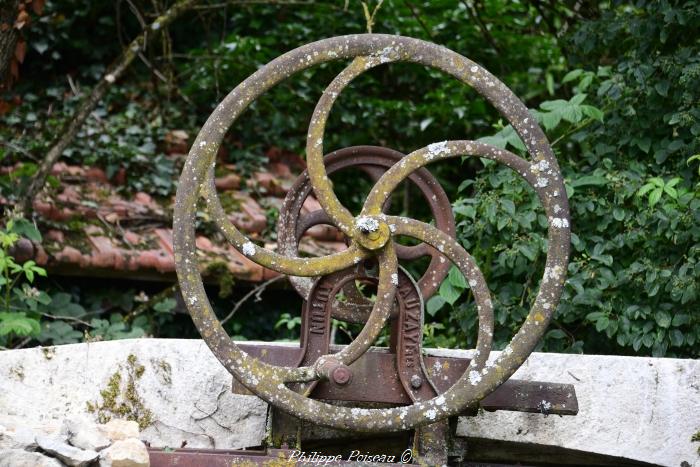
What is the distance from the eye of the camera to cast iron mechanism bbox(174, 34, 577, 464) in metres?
2.36

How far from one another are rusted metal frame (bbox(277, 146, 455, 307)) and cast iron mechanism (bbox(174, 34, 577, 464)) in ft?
0.81

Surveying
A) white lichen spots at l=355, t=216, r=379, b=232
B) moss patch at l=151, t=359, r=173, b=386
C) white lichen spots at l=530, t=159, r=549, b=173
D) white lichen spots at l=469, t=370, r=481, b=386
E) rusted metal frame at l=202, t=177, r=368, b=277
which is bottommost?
moss patch at l=151, t=359, r=173, b=386

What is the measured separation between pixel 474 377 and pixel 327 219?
637 mm

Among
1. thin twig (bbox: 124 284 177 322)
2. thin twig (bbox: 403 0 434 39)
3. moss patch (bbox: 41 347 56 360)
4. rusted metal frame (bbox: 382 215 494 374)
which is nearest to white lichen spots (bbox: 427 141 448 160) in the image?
rusted metal frame (bbox: 382 215 494 374)

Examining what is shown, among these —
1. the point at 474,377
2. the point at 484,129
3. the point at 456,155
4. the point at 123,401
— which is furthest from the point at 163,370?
the point at 484,129

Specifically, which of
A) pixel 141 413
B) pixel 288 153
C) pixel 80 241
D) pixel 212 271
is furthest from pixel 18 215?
pixel 288 153

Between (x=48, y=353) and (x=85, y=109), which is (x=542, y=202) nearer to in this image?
(x=48, y=353)

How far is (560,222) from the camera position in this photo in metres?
2.43

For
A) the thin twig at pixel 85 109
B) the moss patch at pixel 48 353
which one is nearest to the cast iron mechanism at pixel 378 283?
the moss patch at pixel 48 353

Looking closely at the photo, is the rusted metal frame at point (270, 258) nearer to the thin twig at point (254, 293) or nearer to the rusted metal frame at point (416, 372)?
the rusted metal frame at point (416, 372)

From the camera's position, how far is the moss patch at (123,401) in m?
2.83

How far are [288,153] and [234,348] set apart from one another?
314 cm

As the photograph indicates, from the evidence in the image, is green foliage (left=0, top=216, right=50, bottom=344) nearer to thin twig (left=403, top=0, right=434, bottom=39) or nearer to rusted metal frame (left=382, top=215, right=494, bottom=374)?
rusted metal frame (left=382, top=215, right=494, bottom=374)

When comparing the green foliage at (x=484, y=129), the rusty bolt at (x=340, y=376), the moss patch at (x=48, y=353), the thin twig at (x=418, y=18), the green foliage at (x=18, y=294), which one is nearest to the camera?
the rusty bolt at (x=340, y=376)
